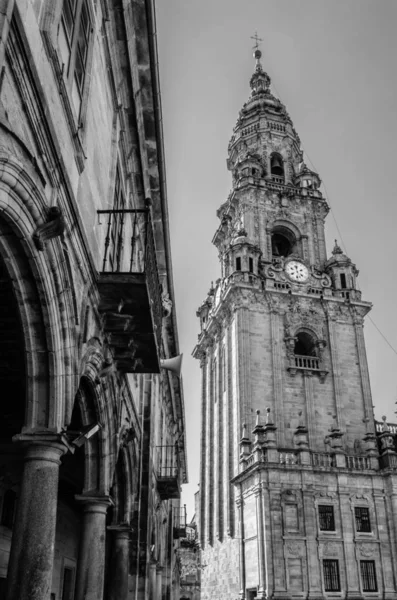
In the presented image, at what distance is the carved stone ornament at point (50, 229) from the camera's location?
241 inches

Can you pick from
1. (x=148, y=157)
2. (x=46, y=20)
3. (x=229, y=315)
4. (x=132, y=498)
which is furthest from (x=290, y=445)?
(x=46, y=20)

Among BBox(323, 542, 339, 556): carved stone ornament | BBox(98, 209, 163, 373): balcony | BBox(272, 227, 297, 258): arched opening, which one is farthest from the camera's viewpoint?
BBox(272, 227, 297, 258): arched opening

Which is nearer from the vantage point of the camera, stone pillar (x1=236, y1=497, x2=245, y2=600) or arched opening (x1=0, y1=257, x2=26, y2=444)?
arched opening (x1=0, y1=257, x2=26, y2=444)

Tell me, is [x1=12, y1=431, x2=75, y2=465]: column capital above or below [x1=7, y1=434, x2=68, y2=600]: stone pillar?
above

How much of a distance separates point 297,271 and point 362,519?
19.1m

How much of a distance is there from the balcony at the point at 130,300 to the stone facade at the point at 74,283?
1.3 inches

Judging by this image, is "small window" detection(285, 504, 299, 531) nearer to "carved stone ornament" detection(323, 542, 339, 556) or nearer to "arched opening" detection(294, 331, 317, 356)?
"carved stone ornament" detection(323, 542, 339, 556)

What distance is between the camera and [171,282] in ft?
67.5

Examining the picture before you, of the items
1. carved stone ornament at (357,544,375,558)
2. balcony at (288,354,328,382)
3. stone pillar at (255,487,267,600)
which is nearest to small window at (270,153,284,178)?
balcony at (288,354,328,382)

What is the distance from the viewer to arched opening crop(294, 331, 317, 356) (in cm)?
4366

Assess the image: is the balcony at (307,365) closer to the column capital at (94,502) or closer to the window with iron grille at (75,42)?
the column capital at (94,502)

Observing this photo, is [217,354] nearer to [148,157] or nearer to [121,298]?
[148,157]

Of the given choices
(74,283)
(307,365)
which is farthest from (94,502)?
(307,365)

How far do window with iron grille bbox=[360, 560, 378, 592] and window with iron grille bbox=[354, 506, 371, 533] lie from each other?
168 cm
